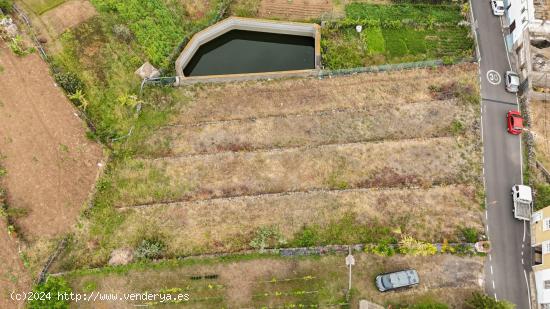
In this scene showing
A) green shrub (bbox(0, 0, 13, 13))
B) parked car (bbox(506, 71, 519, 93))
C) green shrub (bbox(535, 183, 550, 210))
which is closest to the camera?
green shrub (bbox(535, 183, 550, 210))

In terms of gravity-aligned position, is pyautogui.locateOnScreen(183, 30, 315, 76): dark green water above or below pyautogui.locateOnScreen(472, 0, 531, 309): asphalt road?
above

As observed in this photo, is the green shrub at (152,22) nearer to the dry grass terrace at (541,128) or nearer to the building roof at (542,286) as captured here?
the dry grass terrace at (541,128)

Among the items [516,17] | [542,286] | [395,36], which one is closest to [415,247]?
[542,286]

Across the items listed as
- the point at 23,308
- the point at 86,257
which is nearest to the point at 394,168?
the point at 86,257

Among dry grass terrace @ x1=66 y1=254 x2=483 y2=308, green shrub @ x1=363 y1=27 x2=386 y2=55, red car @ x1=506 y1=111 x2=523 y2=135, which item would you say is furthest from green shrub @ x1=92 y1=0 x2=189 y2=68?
red car @ x1=506 y1=111 x2=523 y2=135

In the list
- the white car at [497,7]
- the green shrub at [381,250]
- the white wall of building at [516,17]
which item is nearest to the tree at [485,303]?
the green shrub at [381,250]

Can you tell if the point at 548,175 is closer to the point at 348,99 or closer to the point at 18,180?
the point at 348,99

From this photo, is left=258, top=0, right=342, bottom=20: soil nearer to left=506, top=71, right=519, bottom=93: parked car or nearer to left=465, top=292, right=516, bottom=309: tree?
left=506, top=71, right=519, bottom=93: parked car
